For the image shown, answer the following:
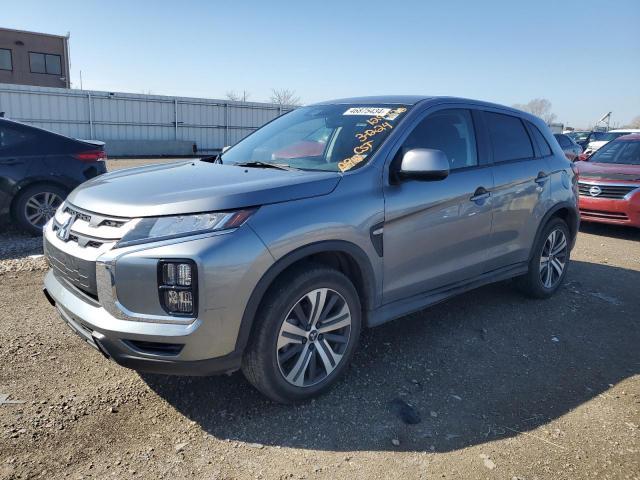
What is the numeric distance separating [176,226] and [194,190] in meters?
0.31

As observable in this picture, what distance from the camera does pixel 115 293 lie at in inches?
97.4

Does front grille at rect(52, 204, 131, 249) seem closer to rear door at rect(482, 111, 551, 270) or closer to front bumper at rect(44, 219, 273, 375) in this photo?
front bumper at rect(44, 219, 273, 375)

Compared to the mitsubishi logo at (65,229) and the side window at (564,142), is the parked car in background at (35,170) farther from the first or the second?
the side window at (564,142)

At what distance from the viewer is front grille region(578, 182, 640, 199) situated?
8.12m

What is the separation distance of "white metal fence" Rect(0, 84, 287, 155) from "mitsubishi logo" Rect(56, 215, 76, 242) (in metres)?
19.7

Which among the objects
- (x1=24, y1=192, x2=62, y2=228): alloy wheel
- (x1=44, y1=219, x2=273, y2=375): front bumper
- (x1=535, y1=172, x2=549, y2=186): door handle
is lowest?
A: (x1=24, y1=192, x2=62, y2=228): alloy wheel

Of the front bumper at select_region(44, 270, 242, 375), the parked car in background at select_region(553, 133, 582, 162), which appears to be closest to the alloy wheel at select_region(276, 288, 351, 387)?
the front bumper at select_region(44, 270, 242, 375)

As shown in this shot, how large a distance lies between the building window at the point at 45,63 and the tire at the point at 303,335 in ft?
145

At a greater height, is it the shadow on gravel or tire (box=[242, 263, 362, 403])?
tire (box=[242, 263, 362, 403])

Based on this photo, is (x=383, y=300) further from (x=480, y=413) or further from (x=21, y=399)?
(x=21, y=399)

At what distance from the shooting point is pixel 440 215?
3.49 m

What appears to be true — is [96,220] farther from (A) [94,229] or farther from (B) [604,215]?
(B) [604,215]

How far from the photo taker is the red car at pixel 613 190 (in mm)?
8016

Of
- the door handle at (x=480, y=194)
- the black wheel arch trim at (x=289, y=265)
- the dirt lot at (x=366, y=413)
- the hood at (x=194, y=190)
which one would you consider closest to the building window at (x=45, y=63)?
the dirt lot at (x=366, y=413)
